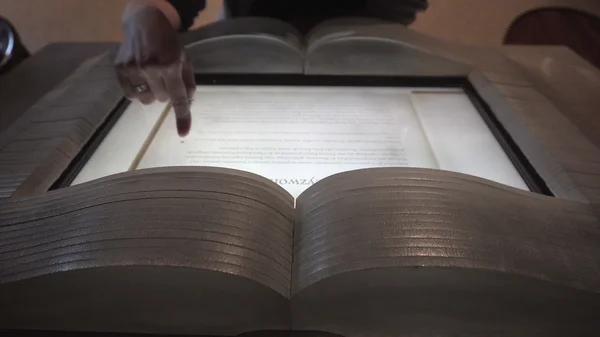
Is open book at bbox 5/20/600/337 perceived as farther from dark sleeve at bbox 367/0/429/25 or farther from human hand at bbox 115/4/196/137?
dark sleeve at bbox 367/0/429/25

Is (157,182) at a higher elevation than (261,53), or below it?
below

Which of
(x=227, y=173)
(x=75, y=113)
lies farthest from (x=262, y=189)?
(x=75, y=113)

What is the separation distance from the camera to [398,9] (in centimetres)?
99

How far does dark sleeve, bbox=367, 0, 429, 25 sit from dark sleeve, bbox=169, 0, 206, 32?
0.35 metres

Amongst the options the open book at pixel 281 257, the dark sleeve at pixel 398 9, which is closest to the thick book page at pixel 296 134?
the open book at pixel 281 257

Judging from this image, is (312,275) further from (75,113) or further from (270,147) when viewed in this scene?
(75,113)

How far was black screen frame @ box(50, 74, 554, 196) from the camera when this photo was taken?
62 cm

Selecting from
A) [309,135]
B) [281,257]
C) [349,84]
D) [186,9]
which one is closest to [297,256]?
[281,257]

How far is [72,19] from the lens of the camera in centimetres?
172

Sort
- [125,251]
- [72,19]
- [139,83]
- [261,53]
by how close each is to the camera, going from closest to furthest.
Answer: [125,251] → [139,83] → [261,53] → [72,19]

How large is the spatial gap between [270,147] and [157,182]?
22 centimetres

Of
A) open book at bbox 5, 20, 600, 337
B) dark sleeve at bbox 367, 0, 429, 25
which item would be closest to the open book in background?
open book at bbox 5, 20, 600, 337

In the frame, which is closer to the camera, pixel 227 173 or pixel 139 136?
pixel 227 173

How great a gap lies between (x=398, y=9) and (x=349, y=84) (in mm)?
258
